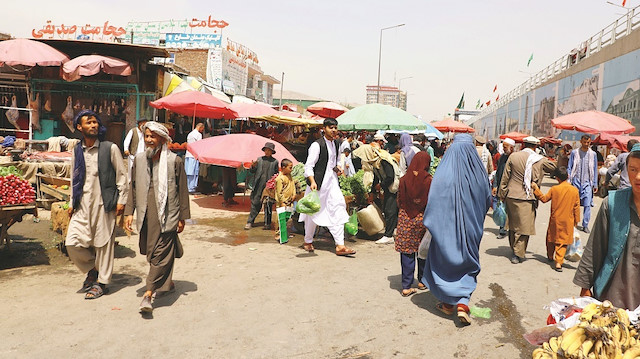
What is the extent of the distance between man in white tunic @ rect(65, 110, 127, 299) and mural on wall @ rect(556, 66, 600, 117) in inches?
752

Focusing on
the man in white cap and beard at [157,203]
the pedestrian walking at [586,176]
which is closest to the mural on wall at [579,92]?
the pedestrian walking at [586,176]

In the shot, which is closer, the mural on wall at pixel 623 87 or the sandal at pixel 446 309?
the sandal at pixel 446 309

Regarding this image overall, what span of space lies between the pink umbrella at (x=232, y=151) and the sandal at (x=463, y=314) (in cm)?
575

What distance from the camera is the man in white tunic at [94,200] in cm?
472

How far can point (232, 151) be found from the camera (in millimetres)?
9625

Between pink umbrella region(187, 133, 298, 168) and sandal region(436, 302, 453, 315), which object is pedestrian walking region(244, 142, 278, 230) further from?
sandal region(436, 302, 453, 315)

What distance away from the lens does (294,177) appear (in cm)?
843

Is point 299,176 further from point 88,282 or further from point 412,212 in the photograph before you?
point 88,282

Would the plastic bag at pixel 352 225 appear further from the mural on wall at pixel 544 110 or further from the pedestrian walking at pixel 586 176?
the mural on wall at pixel 544 110

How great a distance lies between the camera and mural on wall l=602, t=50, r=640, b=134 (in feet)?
51.0

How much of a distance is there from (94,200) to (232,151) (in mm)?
4909

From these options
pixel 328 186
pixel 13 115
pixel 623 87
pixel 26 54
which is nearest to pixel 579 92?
pixel 623 87

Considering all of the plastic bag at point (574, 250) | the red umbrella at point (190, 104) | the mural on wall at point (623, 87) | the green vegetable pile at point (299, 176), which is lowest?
the plastic bag at point (574, 250)

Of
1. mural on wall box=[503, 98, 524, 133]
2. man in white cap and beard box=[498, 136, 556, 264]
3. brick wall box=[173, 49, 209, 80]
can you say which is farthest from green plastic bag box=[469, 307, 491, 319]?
mural on wall box=[503, 98, 524, 133]
